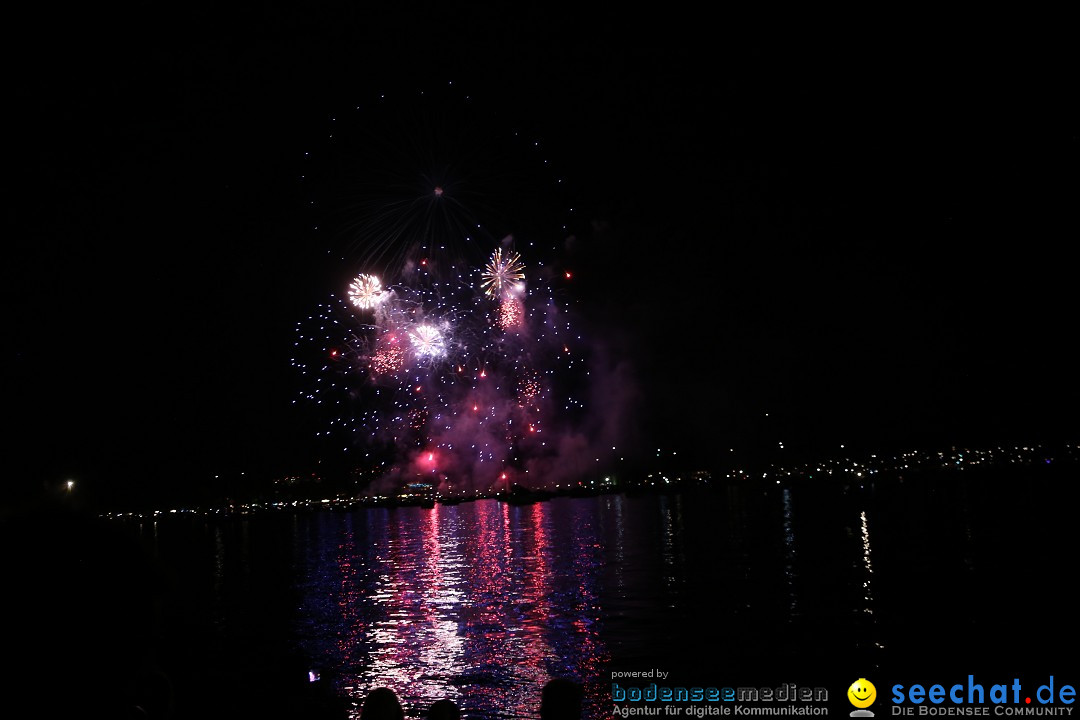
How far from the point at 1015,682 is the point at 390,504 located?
17525cm

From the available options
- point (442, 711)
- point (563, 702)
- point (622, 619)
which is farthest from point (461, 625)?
point (563, 702)

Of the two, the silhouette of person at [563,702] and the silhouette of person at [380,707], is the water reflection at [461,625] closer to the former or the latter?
the silhouette of person at [380,707]

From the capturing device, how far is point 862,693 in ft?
44.0

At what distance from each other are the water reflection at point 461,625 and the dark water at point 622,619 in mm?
95

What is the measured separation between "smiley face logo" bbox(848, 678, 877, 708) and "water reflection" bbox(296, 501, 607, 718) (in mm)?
4848

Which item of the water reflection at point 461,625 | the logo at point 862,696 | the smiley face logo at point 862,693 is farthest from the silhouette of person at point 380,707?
the smiley face logo at point 862,693

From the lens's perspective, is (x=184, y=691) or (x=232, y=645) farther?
(x=232, y=645)

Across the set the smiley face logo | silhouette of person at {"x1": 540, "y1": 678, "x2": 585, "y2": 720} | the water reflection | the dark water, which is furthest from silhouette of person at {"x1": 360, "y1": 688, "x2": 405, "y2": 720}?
the smiley face logo

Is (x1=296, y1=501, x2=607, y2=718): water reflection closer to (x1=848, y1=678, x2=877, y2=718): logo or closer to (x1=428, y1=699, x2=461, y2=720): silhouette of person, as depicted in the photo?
(x1=848, y1=678, x2=877, y2=718): logo

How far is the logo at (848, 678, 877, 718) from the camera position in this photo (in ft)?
41.1

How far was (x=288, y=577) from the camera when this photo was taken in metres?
38.4

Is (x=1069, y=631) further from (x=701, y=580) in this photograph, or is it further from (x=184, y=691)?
(x=184, y=691)

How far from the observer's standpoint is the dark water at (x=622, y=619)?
603 inches

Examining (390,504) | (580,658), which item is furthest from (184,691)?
(390,504)
